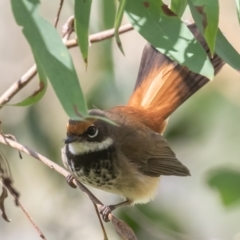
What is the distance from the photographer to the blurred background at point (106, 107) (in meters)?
2.48

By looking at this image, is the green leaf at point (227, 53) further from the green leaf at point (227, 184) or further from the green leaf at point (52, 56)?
the green leaf at point (227, 184)

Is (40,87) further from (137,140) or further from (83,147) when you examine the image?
(137,140)

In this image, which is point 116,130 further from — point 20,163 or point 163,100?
point 20,163

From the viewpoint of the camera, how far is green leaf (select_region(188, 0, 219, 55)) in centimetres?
115

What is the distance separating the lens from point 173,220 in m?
2.56

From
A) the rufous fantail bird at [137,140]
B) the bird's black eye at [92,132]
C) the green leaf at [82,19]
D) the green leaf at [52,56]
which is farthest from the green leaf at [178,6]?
the bird's black eye at [92,132]

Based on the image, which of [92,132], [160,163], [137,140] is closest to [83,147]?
[92,132]

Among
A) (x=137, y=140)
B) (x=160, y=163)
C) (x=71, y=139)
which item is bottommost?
(x=160, y=163)

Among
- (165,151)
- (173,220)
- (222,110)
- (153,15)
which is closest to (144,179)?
(165,151)

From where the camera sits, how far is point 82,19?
3.92ft

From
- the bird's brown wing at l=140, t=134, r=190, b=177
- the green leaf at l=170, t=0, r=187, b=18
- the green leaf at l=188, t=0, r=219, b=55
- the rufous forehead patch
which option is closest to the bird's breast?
the rufous forehead patch

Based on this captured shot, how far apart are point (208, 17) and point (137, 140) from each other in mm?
1013

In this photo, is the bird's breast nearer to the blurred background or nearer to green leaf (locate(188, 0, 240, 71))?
the blurred background

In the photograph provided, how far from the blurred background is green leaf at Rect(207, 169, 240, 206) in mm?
470
